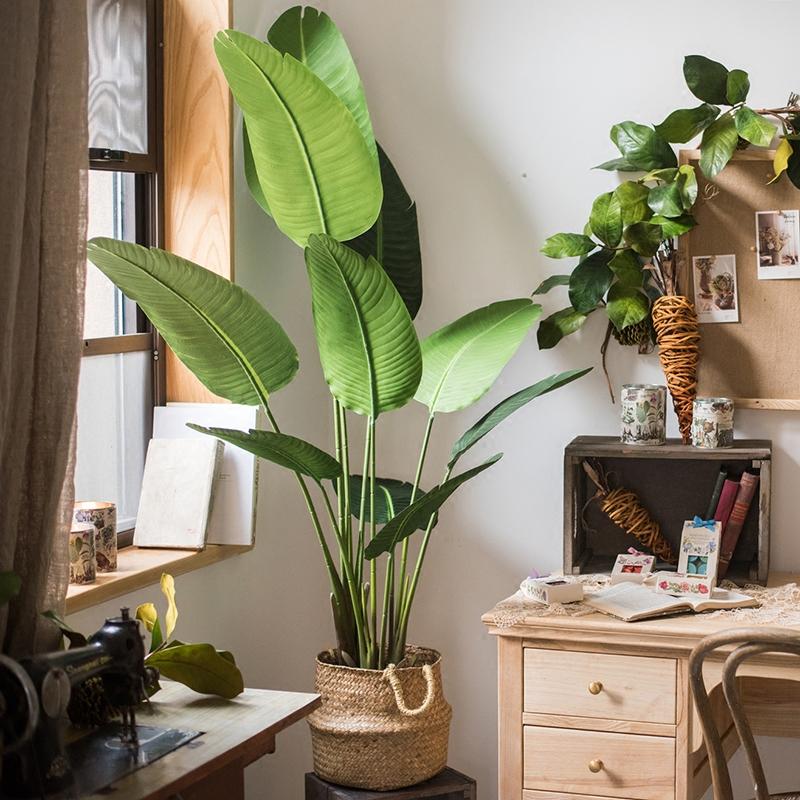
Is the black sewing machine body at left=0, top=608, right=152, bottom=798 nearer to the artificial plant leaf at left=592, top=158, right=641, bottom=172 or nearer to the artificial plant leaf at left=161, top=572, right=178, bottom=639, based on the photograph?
the artificial plant leaf at left=161, top=572, right=178, bottom=639

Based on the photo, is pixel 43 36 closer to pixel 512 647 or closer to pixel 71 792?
pixel 71 792

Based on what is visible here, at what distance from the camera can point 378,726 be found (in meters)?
2.53

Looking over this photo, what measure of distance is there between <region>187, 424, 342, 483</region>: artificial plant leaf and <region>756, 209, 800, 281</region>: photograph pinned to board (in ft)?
3.87

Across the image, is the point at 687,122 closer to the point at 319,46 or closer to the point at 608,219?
the point at 608,219

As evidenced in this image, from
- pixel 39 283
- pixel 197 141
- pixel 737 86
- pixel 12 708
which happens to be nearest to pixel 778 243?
pixel 737 86

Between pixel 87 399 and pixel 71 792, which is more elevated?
pixel 87 399

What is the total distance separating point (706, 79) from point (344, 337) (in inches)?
41.3

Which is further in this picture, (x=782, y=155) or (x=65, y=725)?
(x=782, y=155)

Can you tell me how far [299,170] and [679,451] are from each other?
104 cm

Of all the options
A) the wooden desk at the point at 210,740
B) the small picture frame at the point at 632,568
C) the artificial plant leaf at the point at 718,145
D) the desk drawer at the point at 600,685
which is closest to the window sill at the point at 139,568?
the wooden desk at the point at 210,740

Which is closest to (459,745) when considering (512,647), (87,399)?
(512,647)

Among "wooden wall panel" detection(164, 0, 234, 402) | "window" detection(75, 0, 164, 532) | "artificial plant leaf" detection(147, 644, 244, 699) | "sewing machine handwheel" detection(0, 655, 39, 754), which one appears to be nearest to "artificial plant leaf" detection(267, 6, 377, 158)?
"wooden wall panel" detection(164, 0, 234, 402)

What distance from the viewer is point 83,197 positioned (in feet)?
6.46

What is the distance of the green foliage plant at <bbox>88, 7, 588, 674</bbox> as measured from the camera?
7.54ft
